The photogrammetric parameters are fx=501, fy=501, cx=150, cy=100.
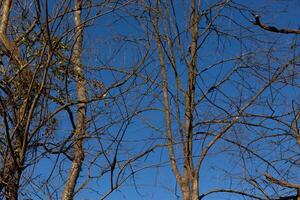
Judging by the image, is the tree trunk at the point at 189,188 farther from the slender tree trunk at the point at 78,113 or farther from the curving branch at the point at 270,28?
the curving branch at the point at 270,28

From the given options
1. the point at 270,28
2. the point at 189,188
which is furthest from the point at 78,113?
the point at 270,28

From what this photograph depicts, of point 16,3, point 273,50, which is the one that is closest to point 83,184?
point 16,3

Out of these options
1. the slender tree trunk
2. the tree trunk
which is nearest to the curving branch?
the slender tree trunk

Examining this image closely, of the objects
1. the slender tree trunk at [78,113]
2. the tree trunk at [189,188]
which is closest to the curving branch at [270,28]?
the slender tree trunk at [78,113]

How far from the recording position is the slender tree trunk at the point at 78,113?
3741 millimetres

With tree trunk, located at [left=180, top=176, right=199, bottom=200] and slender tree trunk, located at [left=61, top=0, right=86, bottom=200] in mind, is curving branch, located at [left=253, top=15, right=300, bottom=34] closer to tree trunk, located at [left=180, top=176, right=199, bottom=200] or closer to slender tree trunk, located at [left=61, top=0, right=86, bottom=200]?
slender tree trunk, located at [left=61, top=0, right=86, bottom=200]

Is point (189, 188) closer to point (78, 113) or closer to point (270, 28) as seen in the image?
point (78, 113)

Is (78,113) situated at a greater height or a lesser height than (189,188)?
greater

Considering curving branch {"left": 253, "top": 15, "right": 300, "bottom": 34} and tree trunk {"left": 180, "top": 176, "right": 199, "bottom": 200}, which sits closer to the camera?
curving branch {"left": 253, "top": 15, "right": 300, "bottom": 34}

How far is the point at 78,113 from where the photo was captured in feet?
15.6

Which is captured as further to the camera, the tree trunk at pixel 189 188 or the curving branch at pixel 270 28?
the tree trunk at pixel 189 188

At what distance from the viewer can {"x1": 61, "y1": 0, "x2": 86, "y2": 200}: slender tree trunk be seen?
12.3 ft

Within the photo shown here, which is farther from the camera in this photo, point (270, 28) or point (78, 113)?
point (78, 113)

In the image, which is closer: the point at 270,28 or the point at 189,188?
the point at 270,28
